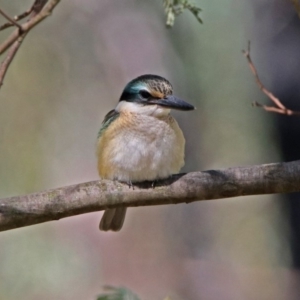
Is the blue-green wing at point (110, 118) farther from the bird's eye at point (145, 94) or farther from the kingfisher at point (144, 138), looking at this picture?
the bird's eye at point (145, 94)

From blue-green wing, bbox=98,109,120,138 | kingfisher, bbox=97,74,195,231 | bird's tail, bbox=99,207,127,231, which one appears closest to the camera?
kingfisher, bbox=97,74,195,231

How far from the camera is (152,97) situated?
3.21 metres

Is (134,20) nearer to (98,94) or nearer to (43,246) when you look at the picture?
(98,94)

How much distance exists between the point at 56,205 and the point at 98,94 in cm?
496

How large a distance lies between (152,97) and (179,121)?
3950 millimetres

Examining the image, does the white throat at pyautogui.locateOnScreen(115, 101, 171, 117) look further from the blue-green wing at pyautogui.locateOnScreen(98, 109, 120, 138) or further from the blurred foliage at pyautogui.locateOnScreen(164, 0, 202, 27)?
the blurred foliage at pyautogui.locateOnScreen(164, 0, 202, 27)

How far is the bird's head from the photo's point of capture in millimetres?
3168

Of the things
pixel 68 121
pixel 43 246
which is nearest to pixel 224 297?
pixel 43 246

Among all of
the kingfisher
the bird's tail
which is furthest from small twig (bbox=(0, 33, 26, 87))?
the bird's tail

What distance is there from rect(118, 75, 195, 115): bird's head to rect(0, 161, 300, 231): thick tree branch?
509 mm

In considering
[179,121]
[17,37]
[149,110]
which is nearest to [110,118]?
[149,110]

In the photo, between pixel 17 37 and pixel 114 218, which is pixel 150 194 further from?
pixel 17 37

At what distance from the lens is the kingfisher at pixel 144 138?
3.07 m

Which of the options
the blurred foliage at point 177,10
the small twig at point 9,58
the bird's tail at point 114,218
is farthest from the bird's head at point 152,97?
the small twig at point 9,58
